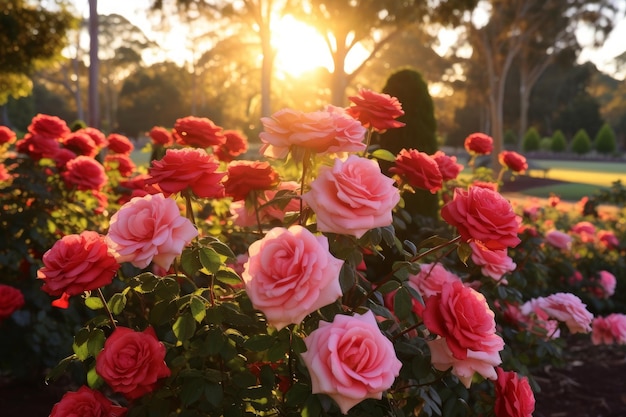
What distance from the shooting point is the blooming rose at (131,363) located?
4.98ft

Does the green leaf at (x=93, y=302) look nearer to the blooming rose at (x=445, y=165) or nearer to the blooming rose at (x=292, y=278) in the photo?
the blooming rose at (x=292, y=278)

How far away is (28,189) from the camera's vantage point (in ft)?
12.2

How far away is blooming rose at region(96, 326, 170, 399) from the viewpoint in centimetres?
152

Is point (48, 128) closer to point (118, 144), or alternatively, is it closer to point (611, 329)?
point (118, 144)

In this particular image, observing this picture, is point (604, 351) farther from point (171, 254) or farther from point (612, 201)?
point (171, 254)

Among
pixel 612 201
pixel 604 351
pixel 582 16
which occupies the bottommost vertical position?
pixel 604 351

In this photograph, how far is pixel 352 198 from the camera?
1426 millimetres

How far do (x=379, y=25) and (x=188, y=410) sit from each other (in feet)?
53.4

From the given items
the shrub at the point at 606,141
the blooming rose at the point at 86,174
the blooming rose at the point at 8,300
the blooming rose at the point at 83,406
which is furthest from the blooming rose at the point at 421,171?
the shrub at the point at 606,141

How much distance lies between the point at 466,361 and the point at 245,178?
86 cm

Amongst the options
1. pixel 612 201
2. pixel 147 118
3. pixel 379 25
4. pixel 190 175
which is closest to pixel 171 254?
pixel 190 175

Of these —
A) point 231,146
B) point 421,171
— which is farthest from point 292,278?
point 231,146

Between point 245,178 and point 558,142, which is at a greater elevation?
point 245,178

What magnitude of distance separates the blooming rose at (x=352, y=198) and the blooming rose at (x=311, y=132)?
184mm
